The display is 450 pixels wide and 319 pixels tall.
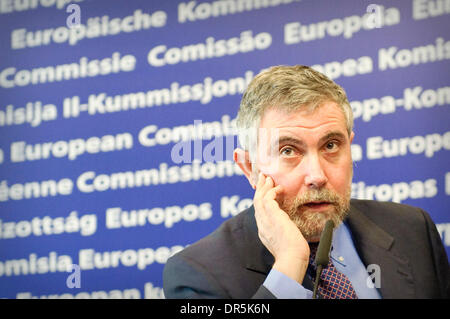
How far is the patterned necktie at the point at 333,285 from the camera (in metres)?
1.90

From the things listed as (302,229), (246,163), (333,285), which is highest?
(246,163)

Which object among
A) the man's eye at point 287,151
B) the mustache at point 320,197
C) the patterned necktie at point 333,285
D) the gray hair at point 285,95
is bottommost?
the patterned necktie at point 333,285

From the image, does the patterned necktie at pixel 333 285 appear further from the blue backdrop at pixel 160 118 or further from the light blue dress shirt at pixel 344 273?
the blue backdrop at pixel 160 118

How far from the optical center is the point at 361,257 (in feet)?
6.71

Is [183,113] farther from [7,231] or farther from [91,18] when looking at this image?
[7,231]

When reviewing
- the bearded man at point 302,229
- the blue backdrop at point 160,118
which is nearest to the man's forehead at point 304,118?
the bearded man at point 302,229

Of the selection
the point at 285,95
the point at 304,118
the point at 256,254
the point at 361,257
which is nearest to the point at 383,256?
the point at 361,257

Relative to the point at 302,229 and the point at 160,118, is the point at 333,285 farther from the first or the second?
the point at 160,118

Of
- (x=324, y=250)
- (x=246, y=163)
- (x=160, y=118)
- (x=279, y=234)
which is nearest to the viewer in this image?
(x=324, y=250)

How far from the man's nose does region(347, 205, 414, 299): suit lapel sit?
1.10 feet

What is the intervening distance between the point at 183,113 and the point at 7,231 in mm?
1209

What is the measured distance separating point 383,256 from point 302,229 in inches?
12.4

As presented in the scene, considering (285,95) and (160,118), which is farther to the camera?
(160,118)
